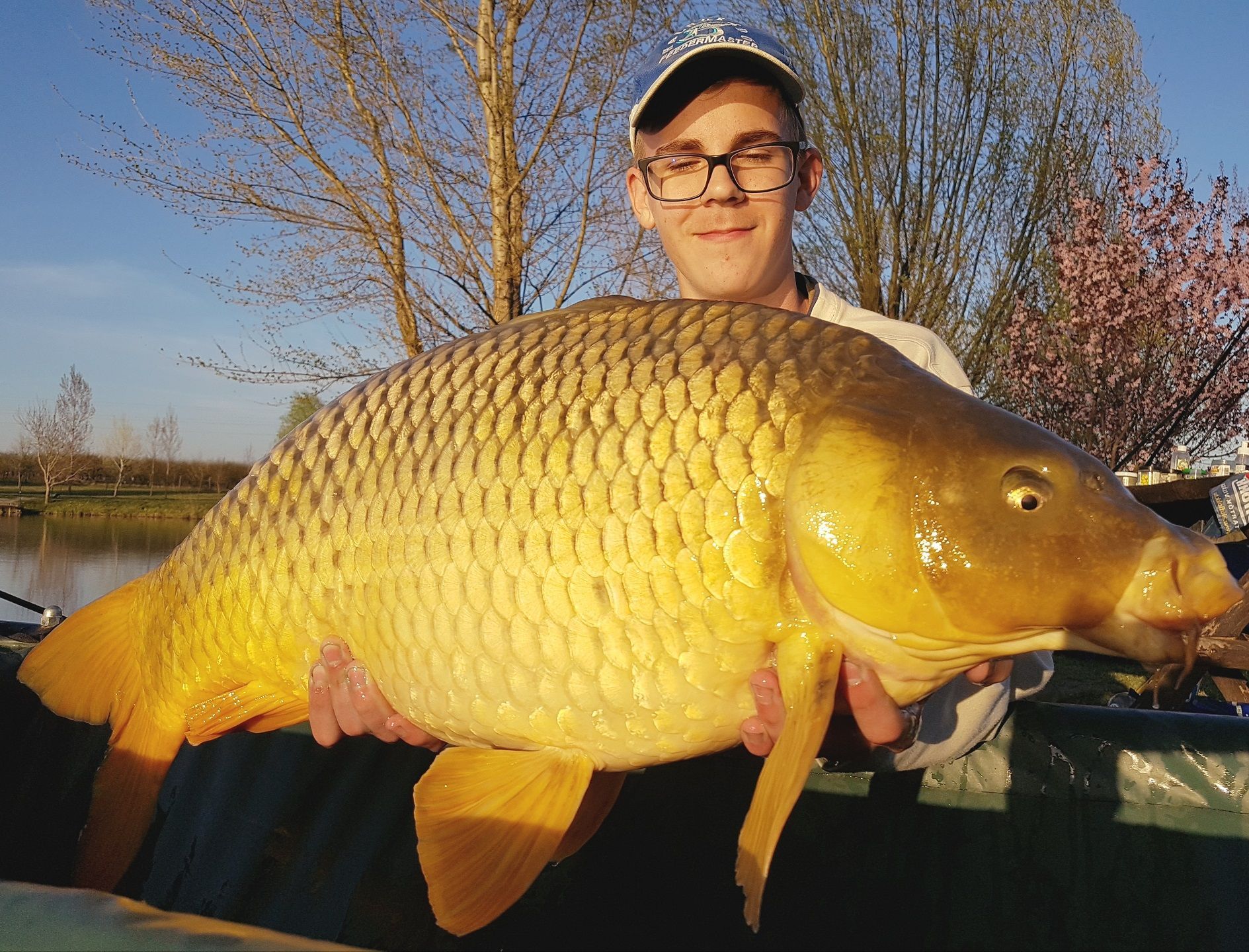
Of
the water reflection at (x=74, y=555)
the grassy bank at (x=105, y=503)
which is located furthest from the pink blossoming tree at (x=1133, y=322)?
the grassy bank at (x=105, y=503)

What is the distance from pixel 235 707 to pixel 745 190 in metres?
1.18

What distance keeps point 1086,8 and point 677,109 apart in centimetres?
1073

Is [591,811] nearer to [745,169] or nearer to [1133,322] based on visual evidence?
[745,169]

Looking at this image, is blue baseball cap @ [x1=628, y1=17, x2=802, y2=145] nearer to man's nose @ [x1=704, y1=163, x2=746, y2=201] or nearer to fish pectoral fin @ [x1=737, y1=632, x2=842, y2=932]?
man's nose @ [x1=704, y1=163, x2=746, y2=201]

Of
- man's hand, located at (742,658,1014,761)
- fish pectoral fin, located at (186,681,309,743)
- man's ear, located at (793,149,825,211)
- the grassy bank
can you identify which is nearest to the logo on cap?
man's ear, located at (793,149,825,211)

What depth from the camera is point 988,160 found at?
404 inches

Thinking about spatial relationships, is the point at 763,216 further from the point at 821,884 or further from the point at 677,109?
the point at 821,884

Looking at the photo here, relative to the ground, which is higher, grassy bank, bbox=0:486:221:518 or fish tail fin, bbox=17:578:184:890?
fish tail fin, bbox=17:578:184:890

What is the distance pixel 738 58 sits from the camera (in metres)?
1.61

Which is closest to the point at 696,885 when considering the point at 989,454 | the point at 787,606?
the point at 787,606

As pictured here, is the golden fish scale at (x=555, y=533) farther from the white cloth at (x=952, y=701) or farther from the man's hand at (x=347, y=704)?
the white cloth at (x=952, y=701)

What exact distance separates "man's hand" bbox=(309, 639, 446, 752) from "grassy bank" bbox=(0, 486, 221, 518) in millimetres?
25409

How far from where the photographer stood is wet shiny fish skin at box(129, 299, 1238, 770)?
0.96m

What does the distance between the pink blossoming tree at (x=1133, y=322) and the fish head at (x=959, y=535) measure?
390 inches
